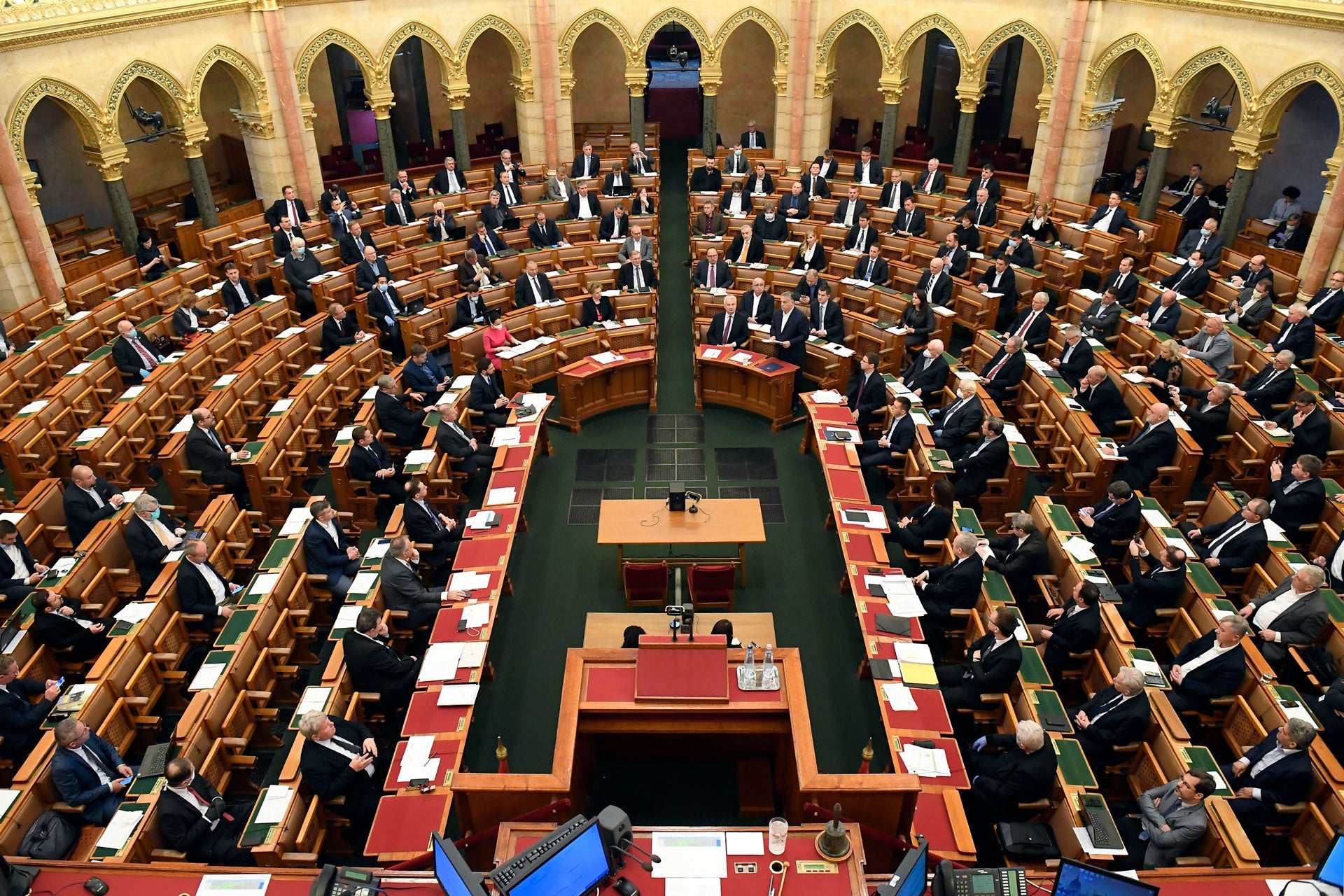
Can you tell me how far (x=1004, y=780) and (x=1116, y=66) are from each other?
16521mm

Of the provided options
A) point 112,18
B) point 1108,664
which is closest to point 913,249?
point 1108,664

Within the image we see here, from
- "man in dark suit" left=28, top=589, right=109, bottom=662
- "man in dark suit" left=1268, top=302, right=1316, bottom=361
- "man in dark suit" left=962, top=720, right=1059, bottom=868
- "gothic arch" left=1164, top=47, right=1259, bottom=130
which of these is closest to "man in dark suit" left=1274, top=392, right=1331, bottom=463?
"man in dark suit" left=1268, top=302, right=1316, bottom=361

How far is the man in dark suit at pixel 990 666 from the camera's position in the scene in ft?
27.7

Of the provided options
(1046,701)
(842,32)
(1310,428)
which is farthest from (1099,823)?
(842,32)

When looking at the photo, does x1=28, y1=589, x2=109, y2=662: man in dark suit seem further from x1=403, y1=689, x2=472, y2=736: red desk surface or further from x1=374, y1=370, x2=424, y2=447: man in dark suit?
x1=374, y1=370, x2=424, y2=447: man in dark suit

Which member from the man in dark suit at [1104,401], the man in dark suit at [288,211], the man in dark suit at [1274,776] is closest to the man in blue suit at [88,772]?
the man in dark suit at [1274,776]

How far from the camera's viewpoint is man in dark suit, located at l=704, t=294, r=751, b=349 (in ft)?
49.5

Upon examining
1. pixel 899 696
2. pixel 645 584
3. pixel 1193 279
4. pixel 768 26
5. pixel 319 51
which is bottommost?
pixel 645 584

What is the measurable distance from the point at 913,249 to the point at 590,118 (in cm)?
1312

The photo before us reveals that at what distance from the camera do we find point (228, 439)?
1282 cm

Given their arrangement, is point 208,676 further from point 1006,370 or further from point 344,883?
point 1006,370

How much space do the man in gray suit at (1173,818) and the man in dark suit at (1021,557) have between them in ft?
9.34

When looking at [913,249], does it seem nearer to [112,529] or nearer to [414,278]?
[414,278]

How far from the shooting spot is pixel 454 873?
5586 mm
